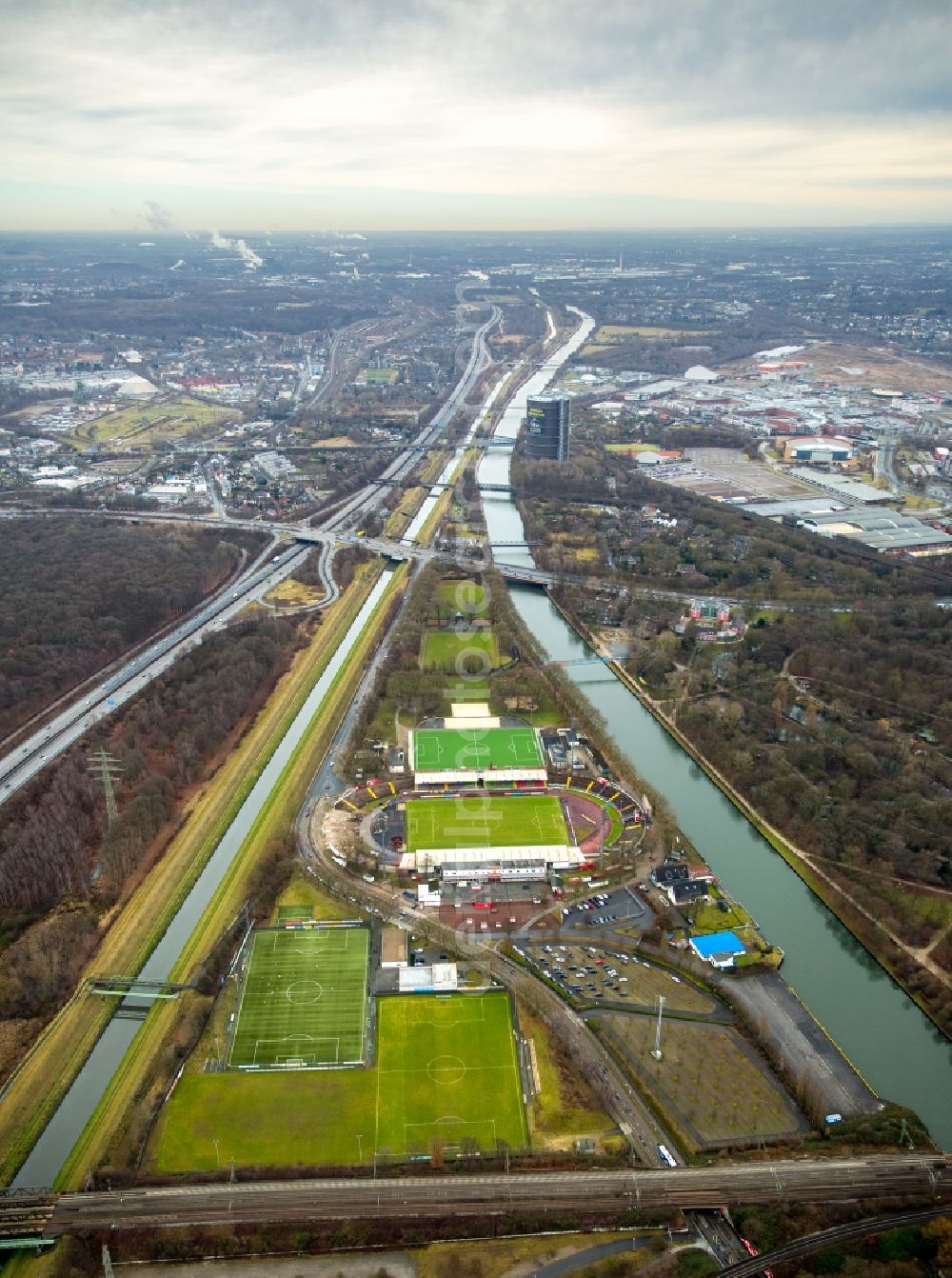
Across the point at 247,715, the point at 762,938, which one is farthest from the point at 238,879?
the point at 762,938

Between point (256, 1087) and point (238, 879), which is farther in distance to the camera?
point (238, 879)

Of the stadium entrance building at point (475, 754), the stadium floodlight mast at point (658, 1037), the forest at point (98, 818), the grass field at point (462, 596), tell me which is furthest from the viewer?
the grass field at point (462, 596)

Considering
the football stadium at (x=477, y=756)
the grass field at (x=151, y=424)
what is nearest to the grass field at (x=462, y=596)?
the football stadium at (x=477, y=756)

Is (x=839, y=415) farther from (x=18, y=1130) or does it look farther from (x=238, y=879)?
(x=18, y=1130)

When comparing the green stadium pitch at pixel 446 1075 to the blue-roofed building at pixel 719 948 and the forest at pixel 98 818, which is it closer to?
the blue-roofed building at pixel 719 948

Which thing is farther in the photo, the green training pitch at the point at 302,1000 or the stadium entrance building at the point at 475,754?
the stadium entrance building at the point at 475,754

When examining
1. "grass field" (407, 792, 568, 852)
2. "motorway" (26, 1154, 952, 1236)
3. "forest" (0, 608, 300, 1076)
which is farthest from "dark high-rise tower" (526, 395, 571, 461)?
"motorway" (26, 1154, 952, 1236)

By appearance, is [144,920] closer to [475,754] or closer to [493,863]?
[493,863]

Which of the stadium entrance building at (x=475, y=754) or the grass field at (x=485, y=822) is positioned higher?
the stadium entrance building at (x=475, y=754)
